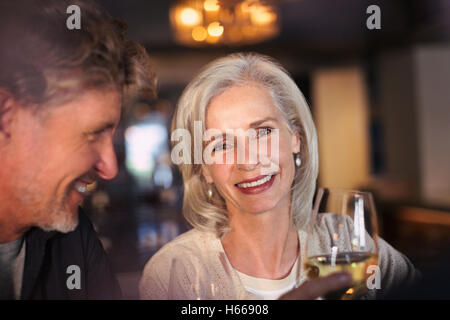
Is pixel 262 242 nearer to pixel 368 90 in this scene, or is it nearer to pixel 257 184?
pixel 257 184

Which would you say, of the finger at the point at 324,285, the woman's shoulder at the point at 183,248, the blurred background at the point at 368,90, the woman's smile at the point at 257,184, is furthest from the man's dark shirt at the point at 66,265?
the blurred background at the point at 368,90

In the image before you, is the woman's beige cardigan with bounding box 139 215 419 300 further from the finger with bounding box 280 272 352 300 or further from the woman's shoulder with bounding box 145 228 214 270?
the finger with bounding box 280 272 352 300

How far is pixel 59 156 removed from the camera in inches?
36.2

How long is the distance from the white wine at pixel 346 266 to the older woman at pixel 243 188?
0.08 m

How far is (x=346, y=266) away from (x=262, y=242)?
0.93 ft

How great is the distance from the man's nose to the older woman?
0.16m

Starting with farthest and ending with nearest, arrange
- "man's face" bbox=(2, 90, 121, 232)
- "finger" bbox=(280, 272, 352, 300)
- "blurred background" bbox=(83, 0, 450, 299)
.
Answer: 1. "blurred background" bbox=(83, 0, 450, 299)
2. "man's face" bbox=(2, 90, 121, 232)
3. "finger" bbox=(280, 272, 352, 300)

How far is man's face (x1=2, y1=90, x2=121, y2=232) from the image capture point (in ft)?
2.94

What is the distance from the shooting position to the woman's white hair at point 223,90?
1.00 meters

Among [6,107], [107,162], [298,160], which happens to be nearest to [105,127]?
[107,162]

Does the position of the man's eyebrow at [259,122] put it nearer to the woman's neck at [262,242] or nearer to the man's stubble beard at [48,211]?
the woman's neck at [262,242]

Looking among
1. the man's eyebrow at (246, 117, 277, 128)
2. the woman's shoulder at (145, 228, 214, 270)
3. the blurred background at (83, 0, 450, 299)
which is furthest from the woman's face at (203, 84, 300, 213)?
the blurred background at (83, 0, 450, 299)

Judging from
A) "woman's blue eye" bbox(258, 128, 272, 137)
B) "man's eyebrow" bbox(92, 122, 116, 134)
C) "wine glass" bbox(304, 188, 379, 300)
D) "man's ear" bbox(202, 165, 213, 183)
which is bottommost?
"wine glass" bbox(304, 188, 379, 300)
